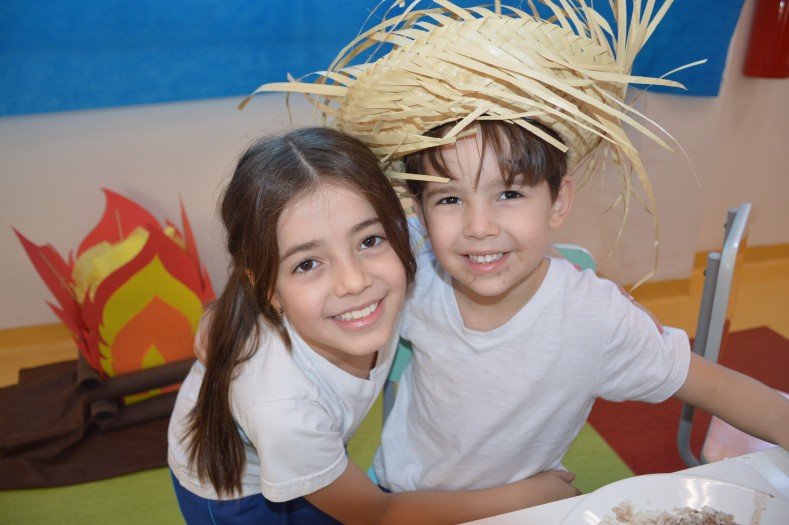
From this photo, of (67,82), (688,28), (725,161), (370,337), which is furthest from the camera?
(725,161)

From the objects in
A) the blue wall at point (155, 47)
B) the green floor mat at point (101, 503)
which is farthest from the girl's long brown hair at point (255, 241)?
the blue wall at point (155, 47)

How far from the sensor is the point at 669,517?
78 centimetres

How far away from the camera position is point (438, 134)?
3.30 ft

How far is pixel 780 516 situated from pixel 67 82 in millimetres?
2301

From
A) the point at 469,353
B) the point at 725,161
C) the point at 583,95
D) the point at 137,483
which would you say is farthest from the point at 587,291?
the point at 725,161

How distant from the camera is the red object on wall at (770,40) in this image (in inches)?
104

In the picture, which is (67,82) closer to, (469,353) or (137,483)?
(137,483)

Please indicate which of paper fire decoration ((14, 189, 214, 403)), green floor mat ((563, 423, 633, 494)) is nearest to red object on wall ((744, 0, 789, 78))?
green floor mat ((563, 423, 633, 494))

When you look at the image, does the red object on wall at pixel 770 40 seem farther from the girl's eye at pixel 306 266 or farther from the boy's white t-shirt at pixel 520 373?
the girl's eye at pixel 306 266

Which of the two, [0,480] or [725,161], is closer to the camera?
[0,480]

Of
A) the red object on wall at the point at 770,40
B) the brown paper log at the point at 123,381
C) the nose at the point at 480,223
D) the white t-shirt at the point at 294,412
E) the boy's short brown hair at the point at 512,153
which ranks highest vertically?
the red object on wall at the point at 770,40

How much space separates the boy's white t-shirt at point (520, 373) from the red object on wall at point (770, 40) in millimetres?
2179

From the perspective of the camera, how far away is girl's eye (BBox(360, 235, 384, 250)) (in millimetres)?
995

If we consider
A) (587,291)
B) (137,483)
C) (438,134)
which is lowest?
(137,483)
